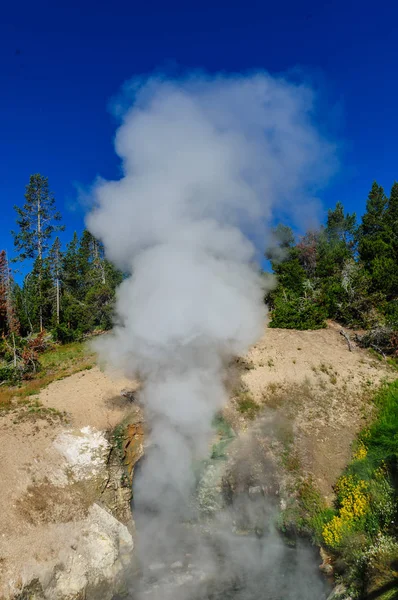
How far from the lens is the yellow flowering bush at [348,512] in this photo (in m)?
10.2

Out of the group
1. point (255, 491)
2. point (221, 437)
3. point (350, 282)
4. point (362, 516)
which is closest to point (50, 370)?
point (221, 437)

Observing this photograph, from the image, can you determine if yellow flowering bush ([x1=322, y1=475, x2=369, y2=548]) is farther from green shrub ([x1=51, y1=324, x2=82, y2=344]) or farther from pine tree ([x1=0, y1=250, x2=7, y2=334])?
pine tree ([x1=0, y1=250, x2=7, y2=334])

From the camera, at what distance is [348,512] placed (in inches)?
417

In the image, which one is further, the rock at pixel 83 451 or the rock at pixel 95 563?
the rock at pixel 83 451

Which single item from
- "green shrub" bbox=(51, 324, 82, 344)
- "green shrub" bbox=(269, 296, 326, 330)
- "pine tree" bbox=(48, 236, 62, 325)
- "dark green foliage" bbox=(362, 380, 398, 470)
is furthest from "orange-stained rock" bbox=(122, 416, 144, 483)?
"pine tree" bbox=(48, 236, 62, 325)

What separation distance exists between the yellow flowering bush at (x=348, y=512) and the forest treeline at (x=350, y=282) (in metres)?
9.08

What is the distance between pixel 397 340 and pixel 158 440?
12.2 m

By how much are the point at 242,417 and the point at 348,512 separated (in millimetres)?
4867

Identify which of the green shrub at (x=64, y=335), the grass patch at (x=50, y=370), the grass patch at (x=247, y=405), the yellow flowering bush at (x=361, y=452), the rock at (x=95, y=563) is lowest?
the rock at (x=95, y=563)

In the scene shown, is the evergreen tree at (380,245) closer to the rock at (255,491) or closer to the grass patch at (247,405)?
the grass patch at (247,405)

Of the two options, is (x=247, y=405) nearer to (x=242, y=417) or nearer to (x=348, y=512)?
(x=242, y=417)

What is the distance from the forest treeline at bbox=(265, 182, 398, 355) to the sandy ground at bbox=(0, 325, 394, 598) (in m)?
1.73

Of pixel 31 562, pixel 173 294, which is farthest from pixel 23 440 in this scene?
pixel 173 294

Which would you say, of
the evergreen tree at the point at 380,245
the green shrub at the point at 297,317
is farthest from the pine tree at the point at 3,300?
the evergreen tree at the point at 380,245
